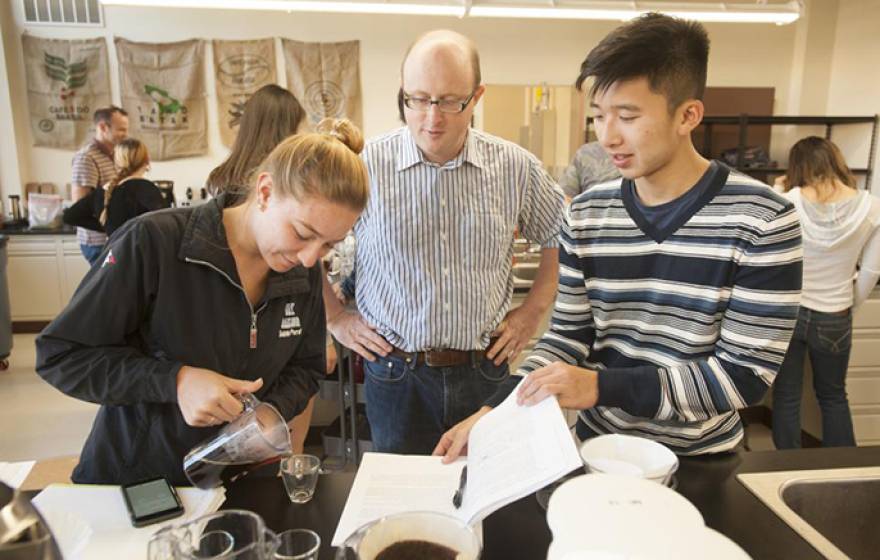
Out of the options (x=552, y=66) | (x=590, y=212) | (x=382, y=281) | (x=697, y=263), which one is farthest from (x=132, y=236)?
(x=552, y=66)

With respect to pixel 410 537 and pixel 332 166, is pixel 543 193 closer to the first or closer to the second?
pixel 332 166

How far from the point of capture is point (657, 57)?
111cm

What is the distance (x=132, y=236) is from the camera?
114 centimetres

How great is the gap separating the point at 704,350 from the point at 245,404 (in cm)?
86

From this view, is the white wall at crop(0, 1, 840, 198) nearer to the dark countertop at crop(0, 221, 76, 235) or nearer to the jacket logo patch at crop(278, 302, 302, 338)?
the dark countertop at crop(0, 221, 76, 235)

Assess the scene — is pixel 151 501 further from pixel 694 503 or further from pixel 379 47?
pixel 379 47

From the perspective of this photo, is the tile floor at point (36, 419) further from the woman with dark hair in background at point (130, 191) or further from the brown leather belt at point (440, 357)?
the brown leather belt at point (440, 357)

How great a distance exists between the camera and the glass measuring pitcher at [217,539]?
0.70m

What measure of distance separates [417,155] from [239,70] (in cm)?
434

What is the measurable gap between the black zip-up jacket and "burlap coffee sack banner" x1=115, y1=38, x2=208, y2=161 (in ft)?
15.4

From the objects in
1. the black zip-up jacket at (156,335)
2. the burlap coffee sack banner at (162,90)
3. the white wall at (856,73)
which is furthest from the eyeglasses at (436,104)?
the white wall at (856,73)

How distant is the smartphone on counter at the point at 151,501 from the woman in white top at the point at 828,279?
2793 mm

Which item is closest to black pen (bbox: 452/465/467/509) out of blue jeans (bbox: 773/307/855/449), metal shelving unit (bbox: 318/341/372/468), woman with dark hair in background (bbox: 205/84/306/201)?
metal shelving unit (bbox: 318/341/372/468)

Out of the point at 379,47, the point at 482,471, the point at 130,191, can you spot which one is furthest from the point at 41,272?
the point at 482,471
